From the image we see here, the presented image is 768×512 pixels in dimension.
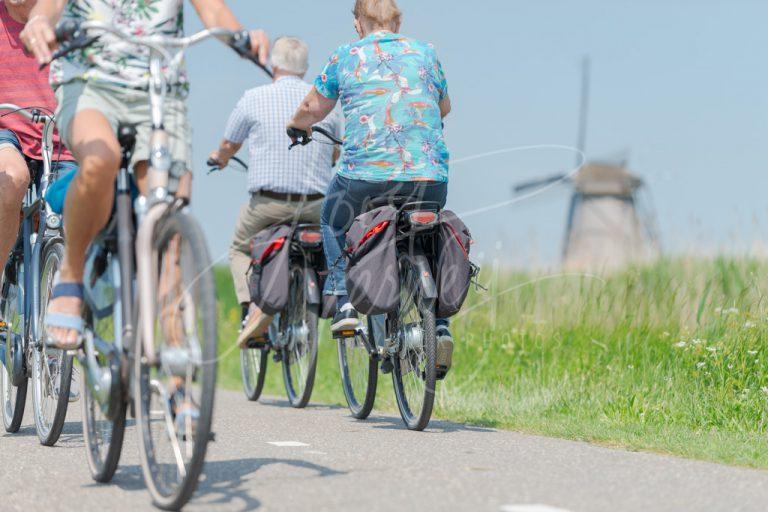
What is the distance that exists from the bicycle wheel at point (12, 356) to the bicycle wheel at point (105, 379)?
5.35 ft

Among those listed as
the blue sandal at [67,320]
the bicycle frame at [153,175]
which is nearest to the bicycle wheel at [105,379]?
the blue sandal at [67,320]

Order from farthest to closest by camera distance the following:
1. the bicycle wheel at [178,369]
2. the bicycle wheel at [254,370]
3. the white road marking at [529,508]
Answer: the bicycle wheel at [254,370]
the white road marking at [529,508]
the bicycle wheel at [178,369]

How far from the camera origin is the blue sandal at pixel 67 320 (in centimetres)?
463

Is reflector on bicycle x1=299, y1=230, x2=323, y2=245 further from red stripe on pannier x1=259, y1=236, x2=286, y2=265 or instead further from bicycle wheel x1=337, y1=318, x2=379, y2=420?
bicycle wheel x1=337, y1=318, x2=379, y2=420

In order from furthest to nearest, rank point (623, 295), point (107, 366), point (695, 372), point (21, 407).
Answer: point (623, 295), point (695, 372), point (21, 407), point (107, 366)

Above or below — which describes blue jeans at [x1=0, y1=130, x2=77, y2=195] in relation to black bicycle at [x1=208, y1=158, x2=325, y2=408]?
above

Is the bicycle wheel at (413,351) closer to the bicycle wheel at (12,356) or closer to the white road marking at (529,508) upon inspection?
the bicycle wheel at (12,356)

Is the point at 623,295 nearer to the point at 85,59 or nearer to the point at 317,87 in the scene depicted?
the point at 317,87

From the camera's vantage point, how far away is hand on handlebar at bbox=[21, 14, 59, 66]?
4.38 meters

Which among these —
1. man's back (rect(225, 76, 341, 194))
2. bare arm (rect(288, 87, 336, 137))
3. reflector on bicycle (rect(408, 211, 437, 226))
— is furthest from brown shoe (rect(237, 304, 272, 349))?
reflector on bicycle (rect(408, 211, 437, 226))

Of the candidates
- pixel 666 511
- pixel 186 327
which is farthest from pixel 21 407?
pixel 666 511

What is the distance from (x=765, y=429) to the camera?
21.9ft

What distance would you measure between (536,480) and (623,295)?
501 centimetres

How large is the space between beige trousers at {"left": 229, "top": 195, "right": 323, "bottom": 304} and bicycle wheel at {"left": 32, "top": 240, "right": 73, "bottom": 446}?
235 centimetres
